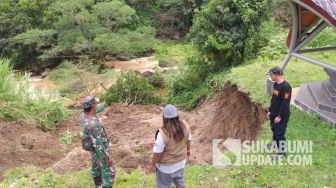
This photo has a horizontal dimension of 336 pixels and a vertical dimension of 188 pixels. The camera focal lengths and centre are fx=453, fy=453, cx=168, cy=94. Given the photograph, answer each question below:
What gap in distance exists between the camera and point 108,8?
1002 inches

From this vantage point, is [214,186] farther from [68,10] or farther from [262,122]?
[68,10]

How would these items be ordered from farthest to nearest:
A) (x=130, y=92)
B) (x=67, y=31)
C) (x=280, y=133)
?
(x=67, y=31) < (x=130, y=92) < (x=280, y=133)

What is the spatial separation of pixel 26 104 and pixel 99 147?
6986mm

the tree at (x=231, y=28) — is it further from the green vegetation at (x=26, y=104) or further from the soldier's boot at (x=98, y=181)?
the soldier's boot at (x=98, y=181)

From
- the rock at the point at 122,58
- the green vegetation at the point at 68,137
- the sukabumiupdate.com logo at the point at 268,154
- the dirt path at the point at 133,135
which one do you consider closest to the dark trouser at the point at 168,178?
the sukabumiupdate.com logo at the point at 268,154

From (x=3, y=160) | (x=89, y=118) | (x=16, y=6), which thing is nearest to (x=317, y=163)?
(x=89, y=118)

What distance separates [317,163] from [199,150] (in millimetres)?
2821

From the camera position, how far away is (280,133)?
6773mm

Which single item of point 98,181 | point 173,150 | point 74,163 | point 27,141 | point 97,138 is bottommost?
point 27,141

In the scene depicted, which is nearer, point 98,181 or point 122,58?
point 98,181

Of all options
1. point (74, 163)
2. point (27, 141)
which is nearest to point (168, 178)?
point (74, 163)

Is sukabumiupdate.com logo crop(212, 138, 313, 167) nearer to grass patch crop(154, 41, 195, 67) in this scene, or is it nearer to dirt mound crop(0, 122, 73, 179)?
dirt mound crop(0, 122, 73, 179)

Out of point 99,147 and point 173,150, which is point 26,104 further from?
point 173,150

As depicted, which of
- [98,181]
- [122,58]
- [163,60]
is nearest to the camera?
[98,181]
